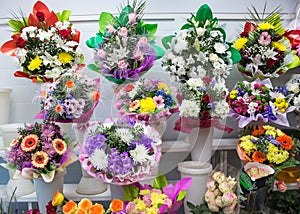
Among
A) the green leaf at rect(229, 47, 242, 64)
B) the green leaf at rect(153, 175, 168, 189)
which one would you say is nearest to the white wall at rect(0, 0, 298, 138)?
the green leaf at rect(229, 47, 242, 64)

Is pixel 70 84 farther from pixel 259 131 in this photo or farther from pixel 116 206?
pixel 259 131

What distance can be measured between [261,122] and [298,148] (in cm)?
21

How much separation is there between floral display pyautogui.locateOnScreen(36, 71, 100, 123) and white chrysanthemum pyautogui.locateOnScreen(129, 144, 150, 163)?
0.29 m

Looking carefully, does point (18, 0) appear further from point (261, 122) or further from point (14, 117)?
point (261, 122)

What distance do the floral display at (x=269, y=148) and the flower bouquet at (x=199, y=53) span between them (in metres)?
0.32

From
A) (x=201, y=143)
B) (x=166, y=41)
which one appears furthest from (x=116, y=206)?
(x=166, y=41)

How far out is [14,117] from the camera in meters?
2.02

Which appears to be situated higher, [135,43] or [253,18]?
[253,18]

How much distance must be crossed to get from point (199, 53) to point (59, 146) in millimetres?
696

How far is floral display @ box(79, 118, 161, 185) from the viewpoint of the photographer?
1.13 m

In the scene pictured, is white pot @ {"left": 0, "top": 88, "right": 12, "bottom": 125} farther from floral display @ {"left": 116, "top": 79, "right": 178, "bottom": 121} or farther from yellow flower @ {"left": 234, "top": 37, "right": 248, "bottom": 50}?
yellow flower @ {"left": 234, "top": 37, "right": 248, "bottom": 50}

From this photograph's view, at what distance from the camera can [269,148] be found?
1.55m

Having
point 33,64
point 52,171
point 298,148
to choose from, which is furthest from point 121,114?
point 298,148

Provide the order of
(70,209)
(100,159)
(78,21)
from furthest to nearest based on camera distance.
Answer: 1. (78,21)
2. (70,209)
3. (100,159)
